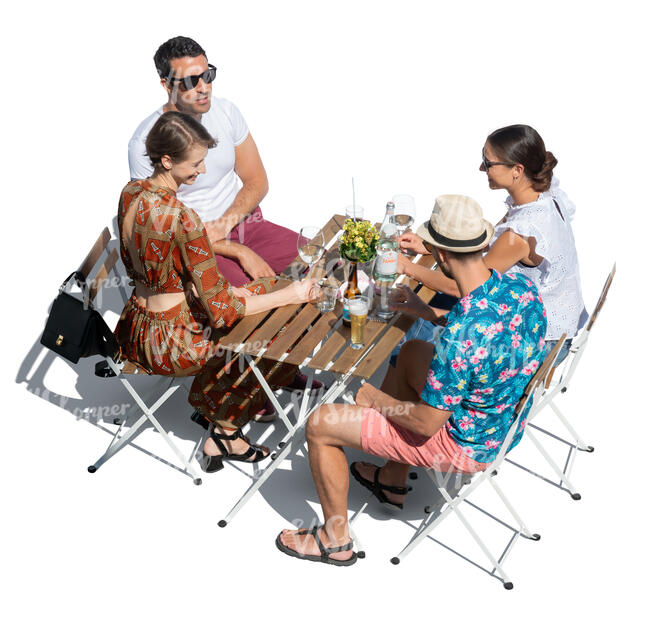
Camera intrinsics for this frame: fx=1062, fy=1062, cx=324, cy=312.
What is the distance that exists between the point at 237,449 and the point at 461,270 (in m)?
2.11

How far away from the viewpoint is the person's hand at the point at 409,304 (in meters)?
5.71

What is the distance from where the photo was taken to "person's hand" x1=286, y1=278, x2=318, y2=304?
5.90 meters

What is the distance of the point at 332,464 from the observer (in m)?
5.50

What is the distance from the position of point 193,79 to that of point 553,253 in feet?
7.74

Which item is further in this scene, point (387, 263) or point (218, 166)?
point (218, 166)

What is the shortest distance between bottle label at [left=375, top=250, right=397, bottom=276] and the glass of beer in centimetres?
30

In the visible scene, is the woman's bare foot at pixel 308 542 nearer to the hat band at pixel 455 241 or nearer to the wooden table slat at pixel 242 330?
the wooden table slat at pixel 242 330

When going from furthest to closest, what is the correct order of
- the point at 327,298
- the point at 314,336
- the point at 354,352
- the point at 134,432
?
the point at 134,432
the point at 327,298
the point at 314,336
the point at 354,352

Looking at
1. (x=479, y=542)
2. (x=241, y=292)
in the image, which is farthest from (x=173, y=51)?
(x=479, y=542)

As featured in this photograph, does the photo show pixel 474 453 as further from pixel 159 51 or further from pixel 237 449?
pixel 159 51

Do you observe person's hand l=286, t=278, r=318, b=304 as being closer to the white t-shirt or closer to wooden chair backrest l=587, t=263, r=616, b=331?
the white t-shirt

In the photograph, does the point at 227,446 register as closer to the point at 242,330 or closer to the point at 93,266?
the point at 242,330

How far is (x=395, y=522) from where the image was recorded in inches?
238

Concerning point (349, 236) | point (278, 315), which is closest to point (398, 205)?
point (349, 236)
